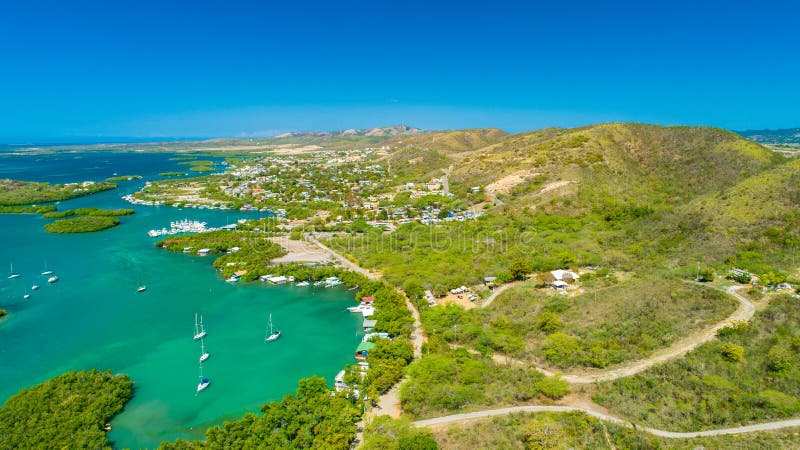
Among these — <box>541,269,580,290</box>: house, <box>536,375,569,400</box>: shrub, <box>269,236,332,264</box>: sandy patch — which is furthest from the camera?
<box>269,236,332,264</box>: sandy patch

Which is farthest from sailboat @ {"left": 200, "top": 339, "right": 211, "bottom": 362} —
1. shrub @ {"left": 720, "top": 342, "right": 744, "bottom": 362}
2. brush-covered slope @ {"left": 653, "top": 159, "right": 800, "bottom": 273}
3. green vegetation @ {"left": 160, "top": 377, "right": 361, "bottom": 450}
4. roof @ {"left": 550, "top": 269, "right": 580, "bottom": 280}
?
brush-covered slope @ {"left": 653, "top": 159, "right": 800, "bottom": 273}

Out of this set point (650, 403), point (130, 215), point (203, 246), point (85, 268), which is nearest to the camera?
point (650, 403)

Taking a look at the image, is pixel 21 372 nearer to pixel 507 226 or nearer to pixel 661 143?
pixel 507 226

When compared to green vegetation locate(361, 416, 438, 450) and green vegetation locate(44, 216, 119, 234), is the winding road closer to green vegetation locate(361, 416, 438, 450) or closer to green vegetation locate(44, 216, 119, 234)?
green vegetation locate(361, 416, 438, 450)

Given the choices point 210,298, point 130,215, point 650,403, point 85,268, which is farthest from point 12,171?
point 650,403

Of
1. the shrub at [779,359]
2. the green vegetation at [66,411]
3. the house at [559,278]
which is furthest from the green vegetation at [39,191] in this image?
the shrub at [779,359]
